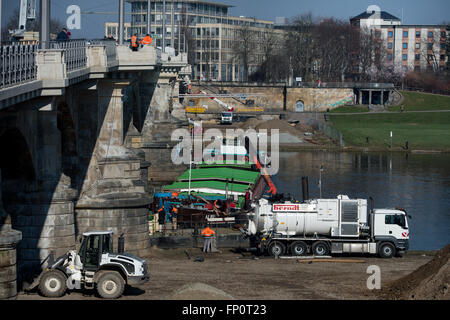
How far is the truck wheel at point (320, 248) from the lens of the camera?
4022 centimetres

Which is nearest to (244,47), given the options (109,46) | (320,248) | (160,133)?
(160,133)

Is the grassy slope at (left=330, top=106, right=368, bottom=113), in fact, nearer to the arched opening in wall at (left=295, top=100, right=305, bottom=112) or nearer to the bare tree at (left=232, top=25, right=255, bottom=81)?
the arched opening in wall at (left=295, top=100, right=305, bottom=112)

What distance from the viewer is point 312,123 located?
12600 cm

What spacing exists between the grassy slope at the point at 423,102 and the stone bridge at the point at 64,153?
105 metres

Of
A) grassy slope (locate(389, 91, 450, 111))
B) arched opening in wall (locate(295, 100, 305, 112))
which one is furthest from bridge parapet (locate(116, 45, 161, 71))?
arched opening in wall (locate(295, 100, 305, 112))

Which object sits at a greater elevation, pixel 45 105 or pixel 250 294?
pixel 45 105

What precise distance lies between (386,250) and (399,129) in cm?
8165

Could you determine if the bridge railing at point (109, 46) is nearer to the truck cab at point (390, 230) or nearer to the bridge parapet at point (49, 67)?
the bridge parapet at point (49, 67)

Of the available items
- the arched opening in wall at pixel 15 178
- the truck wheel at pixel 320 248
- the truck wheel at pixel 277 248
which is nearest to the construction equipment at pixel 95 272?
the arched opening in wall at pixel 15 178

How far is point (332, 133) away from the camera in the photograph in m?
115

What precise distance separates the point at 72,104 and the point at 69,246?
258 inches

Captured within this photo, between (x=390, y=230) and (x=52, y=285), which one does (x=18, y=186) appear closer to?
(x=52, y=285)
